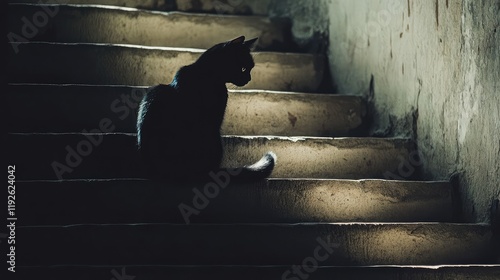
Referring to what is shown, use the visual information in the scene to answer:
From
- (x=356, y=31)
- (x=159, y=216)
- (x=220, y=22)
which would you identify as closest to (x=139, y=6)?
(x=220, y=22)

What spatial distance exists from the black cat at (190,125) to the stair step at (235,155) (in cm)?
21

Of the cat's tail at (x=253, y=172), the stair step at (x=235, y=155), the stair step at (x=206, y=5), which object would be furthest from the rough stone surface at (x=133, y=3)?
the cat's tail at (x=253, y=172)

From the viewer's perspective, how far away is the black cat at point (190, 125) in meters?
2.98

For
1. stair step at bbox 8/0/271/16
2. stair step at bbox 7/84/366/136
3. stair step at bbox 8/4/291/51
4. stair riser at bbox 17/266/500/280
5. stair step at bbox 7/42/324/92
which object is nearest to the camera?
stair riser at bbox 17/266/500/280

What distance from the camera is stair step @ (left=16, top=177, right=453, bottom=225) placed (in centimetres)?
282

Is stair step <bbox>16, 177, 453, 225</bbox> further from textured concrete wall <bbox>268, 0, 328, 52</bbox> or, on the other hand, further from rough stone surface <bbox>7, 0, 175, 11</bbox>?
rough stone surface <bbox>7, 0, 175, 11</bbox>

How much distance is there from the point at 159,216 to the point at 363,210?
970 millimetres

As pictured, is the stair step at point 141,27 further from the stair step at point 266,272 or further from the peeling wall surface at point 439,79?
the stair step at point 266,272

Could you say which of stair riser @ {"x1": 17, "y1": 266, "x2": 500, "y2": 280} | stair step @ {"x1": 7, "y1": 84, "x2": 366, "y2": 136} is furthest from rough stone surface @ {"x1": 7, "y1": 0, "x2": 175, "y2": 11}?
stair riser @ {"x1": 17, "y1": 266, "x2": 500, "y2": 280}

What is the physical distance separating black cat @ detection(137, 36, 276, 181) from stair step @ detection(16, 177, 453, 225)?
0.08 metres

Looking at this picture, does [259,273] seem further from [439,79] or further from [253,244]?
[439,79]

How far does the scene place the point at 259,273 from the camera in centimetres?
249

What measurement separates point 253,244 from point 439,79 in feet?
4.51

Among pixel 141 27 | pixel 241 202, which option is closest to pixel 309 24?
pixel 141 27
